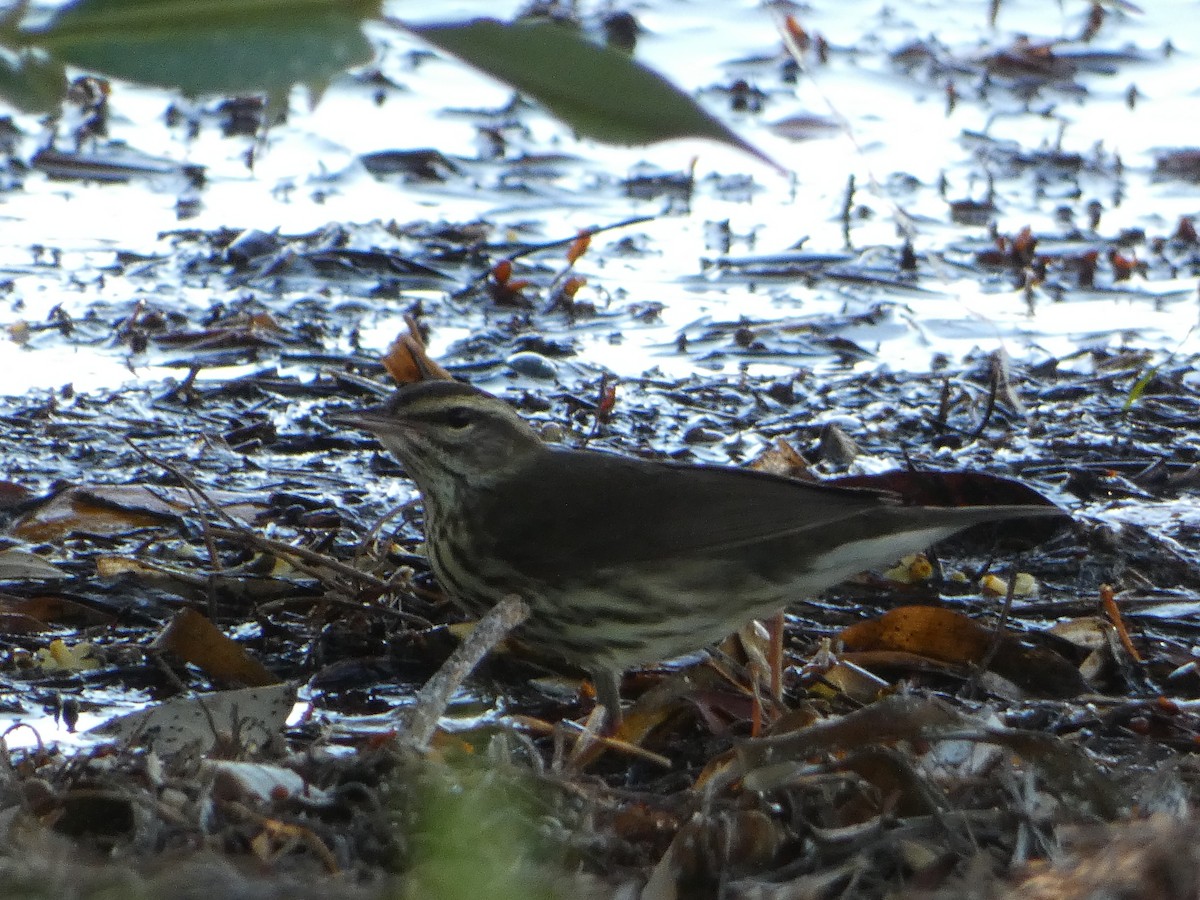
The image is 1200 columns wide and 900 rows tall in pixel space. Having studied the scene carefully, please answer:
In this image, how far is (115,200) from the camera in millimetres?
10703

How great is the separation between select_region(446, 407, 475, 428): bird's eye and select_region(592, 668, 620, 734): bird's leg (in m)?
1.06

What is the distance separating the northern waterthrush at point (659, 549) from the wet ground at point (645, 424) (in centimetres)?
21

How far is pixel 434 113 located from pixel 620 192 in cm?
207

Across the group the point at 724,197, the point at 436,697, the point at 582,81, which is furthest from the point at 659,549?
the point at 724,197

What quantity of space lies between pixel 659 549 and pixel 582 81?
4282 millimetres

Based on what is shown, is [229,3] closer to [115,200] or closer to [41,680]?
[41,680]

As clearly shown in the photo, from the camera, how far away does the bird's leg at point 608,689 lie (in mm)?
4723

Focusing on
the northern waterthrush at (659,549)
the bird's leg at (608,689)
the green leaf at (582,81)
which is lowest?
the bird's leg at (608,689)

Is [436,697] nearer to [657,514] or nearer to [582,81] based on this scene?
[657,514]

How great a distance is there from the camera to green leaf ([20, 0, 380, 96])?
836 millimetres

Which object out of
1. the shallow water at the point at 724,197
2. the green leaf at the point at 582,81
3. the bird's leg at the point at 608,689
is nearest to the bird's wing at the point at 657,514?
the bird's leg at the point at 608,689

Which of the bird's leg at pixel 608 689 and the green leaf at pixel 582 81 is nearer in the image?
the green leaf at pixel 582 81

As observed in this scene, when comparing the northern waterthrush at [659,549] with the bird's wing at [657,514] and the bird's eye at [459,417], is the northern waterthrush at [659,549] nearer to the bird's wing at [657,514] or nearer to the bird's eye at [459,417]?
the bird's wing at [657,514]

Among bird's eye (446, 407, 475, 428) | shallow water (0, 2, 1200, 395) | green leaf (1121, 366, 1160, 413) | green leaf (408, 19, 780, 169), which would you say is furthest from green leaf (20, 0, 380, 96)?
green leaf (1121, 366, 1160, 413)
